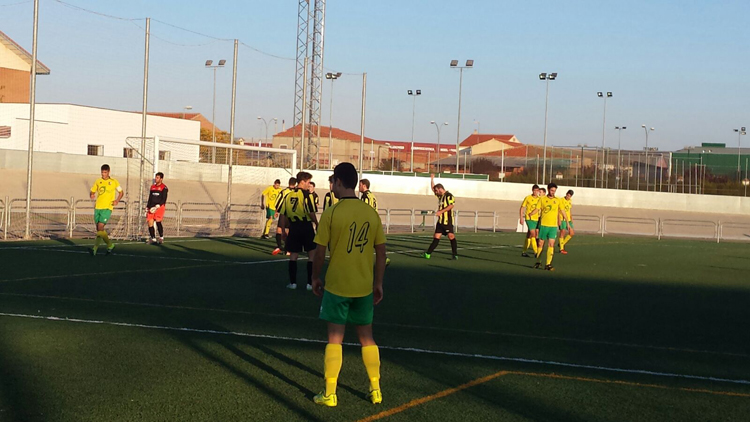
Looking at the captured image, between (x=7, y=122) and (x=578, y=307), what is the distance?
47.8 meters

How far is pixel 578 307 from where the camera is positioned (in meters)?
12.2

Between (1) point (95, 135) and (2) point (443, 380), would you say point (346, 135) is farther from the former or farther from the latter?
(2) point (443, 380)

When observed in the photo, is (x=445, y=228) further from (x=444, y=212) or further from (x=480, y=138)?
(x=480, y=138)

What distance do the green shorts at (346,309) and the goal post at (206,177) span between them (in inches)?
714

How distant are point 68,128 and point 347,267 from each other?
49.6 meters

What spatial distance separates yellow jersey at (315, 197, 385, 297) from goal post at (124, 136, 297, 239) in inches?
714

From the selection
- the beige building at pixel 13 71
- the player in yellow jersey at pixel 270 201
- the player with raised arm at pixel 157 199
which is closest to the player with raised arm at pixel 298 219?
the player with raised arm at pixel 157 199

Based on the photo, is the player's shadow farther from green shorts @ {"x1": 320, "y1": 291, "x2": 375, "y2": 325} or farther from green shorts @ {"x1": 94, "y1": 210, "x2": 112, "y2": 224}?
green shorts @ {"x1": 94, "y1": 210, "x2": 112, "y2": 224}

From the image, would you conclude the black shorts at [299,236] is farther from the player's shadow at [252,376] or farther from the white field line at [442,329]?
the player's shadow at [252,376]

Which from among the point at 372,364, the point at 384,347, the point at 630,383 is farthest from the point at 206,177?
the point at 372,364

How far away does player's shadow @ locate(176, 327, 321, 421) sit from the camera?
20.3 ft

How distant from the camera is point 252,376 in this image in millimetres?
7070

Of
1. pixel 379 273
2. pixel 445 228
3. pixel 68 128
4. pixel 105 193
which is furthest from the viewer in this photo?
pixel 68 128

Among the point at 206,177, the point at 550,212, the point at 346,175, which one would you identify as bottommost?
the point at 550,212
